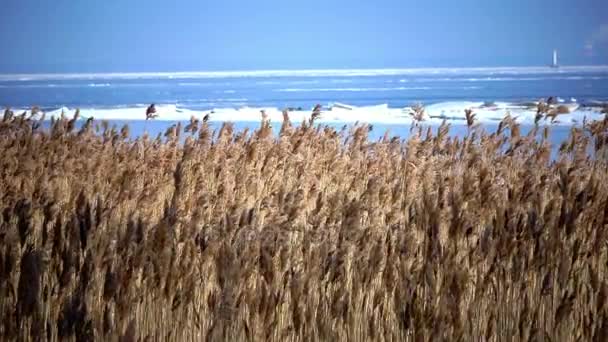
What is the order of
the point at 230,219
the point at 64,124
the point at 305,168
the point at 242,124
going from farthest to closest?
the point at 242,124 < the point at 64,124 < the point at 305,168 < the point at 230,219

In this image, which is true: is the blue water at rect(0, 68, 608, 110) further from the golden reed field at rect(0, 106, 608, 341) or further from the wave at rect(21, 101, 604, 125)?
the golden reed field at rect(0, 106, 608, 341)

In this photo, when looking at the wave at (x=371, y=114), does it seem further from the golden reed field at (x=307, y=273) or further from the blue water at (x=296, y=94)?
the golden reed field at (x=307, y=273)

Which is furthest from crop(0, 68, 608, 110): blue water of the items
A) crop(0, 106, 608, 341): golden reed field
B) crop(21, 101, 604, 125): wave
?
crop(0, 106, 608, 341): golden reed field

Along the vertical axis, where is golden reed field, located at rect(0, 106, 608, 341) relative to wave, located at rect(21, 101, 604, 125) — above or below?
above

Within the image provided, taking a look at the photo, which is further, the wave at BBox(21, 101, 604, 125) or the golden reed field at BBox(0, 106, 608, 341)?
the wave at BBox(21, 101, 604, 125)

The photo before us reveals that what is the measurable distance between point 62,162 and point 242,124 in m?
→ 8.86

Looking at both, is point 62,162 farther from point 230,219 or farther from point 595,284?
point 595,284

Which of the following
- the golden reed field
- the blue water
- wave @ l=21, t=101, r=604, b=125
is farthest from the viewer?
the blue water

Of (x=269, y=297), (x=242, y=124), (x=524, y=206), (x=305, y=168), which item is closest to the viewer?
(x=269, y=297)

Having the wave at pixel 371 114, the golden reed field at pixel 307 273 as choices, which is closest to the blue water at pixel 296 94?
the wave at pixel 371 114

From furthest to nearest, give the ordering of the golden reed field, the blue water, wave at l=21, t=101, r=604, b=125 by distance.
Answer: the blue water
wave at l=21, t=101, r=604, b=125
the golden reed field

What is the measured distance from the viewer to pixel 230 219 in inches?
137

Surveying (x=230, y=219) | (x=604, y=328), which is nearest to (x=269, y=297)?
(x=230, y=219)

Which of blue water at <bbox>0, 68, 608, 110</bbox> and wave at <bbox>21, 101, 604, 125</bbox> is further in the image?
blue water at <bbox>0, 68, 608, 110</bbox>
